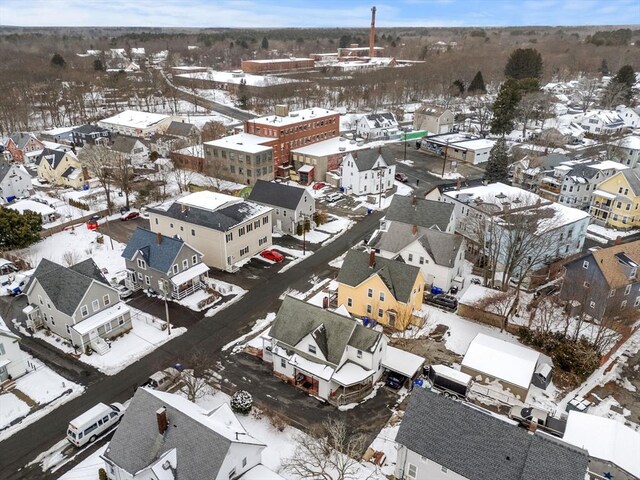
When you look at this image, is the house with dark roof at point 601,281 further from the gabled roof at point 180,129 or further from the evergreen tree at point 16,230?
the gabled roof at point 180,129

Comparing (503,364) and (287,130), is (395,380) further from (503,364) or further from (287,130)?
(287,130)

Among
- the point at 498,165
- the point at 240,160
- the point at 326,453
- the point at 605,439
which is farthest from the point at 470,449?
the point at 498,165

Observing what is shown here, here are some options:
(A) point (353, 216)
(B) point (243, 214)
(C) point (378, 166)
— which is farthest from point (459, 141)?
(B) point (243, 214)

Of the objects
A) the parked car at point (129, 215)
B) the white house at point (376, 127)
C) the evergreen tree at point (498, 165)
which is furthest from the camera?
the white house at point (376, 127)

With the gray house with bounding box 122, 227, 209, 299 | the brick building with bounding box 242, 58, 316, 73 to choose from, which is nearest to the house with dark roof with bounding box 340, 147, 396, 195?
the gray house with bounding box 122, 227, 209, 299

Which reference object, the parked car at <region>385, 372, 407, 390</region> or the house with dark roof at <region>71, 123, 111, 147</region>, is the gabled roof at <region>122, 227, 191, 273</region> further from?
the house with dark roof at <region>71, 123, 111, 147</region>

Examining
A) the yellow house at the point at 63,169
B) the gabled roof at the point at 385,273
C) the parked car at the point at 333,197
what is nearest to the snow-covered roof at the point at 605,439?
the gabled roof at the point at 385,273

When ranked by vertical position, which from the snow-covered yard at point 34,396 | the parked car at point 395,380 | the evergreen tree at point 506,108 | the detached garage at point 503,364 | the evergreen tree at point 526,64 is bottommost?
the snow-covered yard at point 34,396
